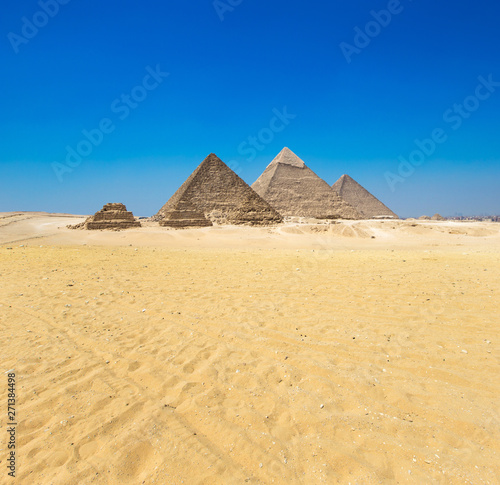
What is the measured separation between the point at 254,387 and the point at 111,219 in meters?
37.1

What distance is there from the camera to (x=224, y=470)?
2.14 meters

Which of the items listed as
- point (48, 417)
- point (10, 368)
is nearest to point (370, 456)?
point (48, 417)

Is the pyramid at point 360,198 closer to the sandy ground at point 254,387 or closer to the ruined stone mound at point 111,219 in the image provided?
the ruined stone mound at point 111,219

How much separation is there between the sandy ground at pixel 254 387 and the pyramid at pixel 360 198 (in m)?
93.6

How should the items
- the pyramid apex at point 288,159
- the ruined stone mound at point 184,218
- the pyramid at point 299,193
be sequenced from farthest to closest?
the pyramid apex at point 288,159 < the pyramid at point 299,193 < the ruined stone mound at point 184,218

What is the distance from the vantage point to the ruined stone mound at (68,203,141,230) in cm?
3444

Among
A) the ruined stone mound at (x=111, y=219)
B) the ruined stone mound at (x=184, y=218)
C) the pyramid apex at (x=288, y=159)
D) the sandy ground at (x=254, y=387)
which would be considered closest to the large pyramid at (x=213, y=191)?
the ruined stone mound at (x=184, y=218)

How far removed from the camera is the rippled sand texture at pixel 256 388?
7.17 ft

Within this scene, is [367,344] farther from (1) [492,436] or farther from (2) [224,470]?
(2) [224,470]

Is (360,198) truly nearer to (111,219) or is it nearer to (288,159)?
(288,159)

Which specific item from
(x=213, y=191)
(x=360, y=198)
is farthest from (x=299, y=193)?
(x=360, y=198)

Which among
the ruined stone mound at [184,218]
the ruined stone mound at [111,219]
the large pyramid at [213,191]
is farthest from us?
the large pyramid at [213,191]

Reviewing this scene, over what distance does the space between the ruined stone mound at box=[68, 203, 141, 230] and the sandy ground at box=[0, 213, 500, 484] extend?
30.4 m

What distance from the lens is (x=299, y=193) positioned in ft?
256
